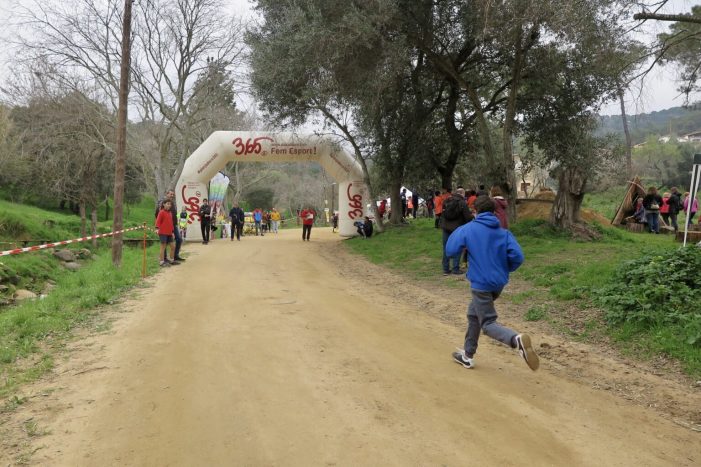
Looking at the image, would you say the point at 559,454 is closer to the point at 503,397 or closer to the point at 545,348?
the point at 503,397

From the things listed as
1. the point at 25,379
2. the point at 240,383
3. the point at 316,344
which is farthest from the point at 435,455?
the point at 25,379

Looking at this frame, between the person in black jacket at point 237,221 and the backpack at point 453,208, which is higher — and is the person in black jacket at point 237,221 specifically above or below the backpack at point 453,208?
below

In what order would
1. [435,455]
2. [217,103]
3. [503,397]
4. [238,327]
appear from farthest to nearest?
[217,103] < [238,327] < [503,397] < [435,455]

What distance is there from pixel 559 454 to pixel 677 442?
1.02 metres

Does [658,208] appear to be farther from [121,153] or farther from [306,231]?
[121,153]

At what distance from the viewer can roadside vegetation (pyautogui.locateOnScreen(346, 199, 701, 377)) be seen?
601 cm

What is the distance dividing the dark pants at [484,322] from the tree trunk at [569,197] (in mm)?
9679

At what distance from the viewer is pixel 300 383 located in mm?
4965

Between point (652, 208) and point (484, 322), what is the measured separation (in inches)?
582

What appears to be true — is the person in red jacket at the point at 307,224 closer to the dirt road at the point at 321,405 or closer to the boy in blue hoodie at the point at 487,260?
the dirt road at the point at 321,405

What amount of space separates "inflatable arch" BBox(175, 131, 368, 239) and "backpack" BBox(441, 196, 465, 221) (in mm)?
11882

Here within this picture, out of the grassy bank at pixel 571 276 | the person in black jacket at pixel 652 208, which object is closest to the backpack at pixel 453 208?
the grassy bank at pixel 571 276

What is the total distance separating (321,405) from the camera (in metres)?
4.43

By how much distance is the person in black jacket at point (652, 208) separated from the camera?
56.4 ft
